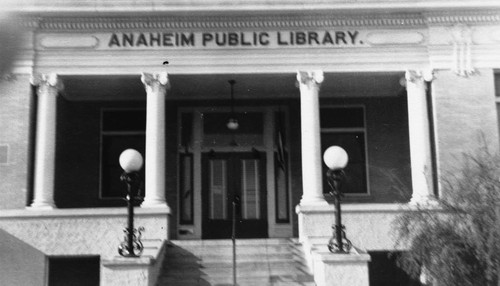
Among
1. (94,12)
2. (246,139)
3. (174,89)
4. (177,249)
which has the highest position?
(94,12)

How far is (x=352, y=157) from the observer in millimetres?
18219

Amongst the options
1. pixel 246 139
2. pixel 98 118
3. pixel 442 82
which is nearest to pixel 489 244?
pixel 442 82

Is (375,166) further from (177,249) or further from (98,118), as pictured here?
(98,118)

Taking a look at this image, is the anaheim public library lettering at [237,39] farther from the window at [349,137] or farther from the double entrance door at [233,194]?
the double entrance door at [233,194]

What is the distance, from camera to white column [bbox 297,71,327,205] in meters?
15.1

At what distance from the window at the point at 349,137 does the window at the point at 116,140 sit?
5.13 metres

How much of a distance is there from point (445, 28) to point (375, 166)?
4316 mm

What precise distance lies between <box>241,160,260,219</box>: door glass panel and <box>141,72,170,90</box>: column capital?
12.9 feet

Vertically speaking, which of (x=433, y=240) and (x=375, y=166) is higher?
(x=375, y=166)

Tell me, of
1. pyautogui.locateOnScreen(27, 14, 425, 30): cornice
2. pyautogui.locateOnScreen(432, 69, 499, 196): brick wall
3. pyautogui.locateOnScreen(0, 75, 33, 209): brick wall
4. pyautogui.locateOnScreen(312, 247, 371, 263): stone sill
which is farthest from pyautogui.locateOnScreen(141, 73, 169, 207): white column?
pyautogui.locateOnScreen(432, 69, 499, 196): brick wall

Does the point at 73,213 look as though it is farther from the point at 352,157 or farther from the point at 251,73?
the point at 352,157

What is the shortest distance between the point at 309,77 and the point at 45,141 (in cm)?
638

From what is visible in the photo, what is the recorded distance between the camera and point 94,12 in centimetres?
1534

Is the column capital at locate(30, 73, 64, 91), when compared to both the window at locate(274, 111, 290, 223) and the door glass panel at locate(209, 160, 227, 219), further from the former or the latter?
the window at locate(274, 111, 290, 223)
